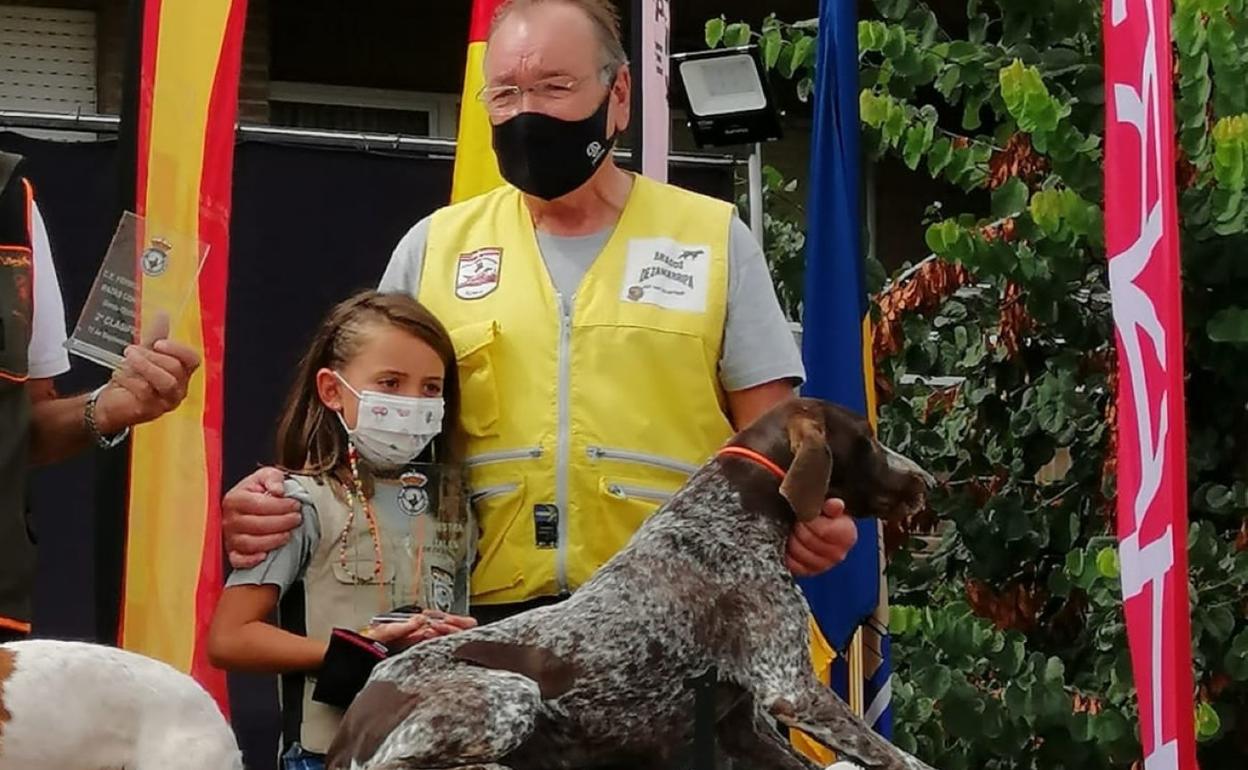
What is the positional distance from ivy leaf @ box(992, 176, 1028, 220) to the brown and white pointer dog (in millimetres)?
2655

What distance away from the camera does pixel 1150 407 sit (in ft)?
13.8

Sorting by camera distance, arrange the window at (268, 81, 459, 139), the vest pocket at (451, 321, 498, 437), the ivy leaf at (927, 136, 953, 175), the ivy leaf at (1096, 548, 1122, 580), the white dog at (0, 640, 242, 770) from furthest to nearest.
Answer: the window at (268, 81, 459, 139) < the ivy leaf at (927, 136, 953, 175) < the ivy leaf at (1096, 548, 1122, 580) < the vest pocket at (451, 321, 498, 437) < the white dog at (0, 640, 242, 770)

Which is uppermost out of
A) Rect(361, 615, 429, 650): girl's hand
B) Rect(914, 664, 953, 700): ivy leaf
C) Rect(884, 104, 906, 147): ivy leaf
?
Rect(884, 104, 906, 147): ivy leaf

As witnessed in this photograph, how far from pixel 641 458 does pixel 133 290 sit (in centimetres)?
83

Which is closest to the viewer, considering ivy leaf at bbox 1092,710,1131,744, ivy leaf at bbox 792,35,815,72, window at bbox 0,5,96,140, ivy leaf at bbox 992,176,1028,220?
ivy leaf at bbox 1092,710,1131,744

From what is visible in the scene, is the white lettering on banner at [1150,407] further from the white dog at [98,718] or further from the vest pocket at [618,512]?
the white dog at [98,718]

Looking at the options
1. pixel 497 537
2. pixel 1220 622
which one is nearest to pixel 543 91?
pixel 497 537

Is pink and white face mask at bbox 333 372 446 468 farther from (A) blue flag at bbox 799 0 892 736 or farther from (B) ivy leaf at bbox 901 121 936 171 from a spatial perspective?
(B) ivy leaf at bbox 901 121 936 171

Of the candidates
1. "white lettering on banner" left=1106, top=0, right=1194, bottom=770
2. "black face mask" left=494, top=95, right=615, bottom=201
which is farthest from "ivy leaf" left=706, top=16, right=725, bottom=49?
"black face mask" left=494, top=95, right=615, bottom=201

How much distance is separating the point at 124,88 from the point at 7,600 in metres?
1.84

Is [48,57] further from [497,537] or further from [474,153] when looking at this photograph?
[497,537]

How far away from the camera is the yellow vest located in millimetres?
3309

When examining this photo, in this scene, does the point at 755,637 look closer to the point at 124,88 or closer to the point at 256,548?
the point at 256,548

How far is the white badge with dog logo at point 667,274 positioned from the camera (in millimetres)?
3375
